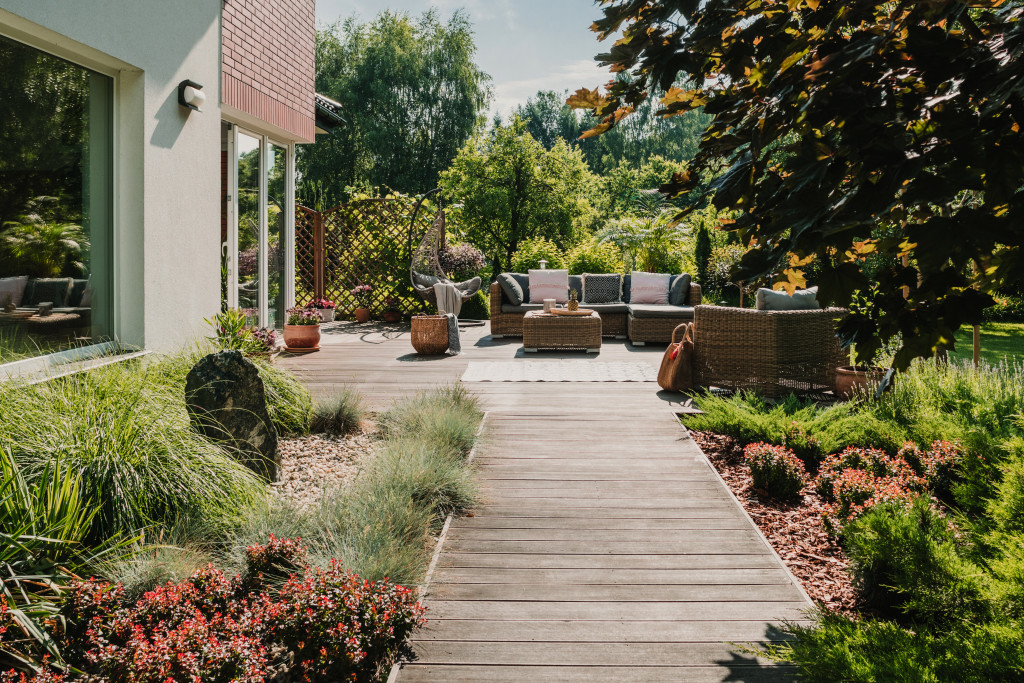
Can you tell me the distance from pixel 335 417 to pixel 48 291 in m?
1.88

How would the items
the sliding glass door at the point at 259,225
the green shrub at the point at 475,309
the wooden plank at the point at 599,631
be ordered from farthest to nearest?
the green shrub at the point at 475,309, the sliding glass door at the point at 259,225, the wooden plank at the point at 599,631

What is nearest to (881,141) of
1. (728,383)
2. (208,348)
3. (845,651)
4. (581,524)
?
(845,651)

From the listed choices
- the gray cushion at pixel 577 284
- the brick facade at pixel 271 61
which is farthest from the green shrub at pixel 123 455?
the gray cushion at pixel 577 284

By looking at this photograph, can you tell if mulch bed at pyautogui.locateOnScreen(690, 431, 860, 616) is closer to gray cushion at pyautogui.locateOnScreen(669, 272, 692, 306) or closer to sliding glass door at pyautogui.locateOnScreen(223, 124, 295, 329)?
sliding glass door at pyautogui.locateOnScreen(223, 124, 295, 329)

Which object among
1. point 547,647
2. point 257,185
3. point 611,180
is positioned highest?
point 611,180

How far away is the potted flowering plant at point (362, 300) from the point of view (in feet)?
41.3

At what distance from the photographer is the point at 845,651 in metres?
1.85

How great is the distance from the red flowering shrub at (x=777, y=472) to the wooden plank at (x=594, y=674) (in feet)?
5.93

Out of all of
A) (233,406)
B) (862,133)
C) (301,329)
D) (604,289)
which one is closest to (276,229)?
(301,329)

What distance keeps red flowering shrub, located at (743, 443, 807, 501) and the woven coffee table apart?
5259mm

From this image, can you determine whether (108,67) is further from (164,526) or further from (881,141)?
(881,141)

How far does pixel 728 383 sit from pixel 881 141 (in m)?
→ 5.18

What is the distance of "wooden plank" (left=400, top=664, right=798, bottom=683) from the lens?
2135 mm

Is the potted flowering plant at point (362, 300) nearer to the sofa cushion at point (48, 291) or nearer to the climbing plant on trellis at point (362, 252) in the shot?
the climbing plant on trellis at point (362, 252)
